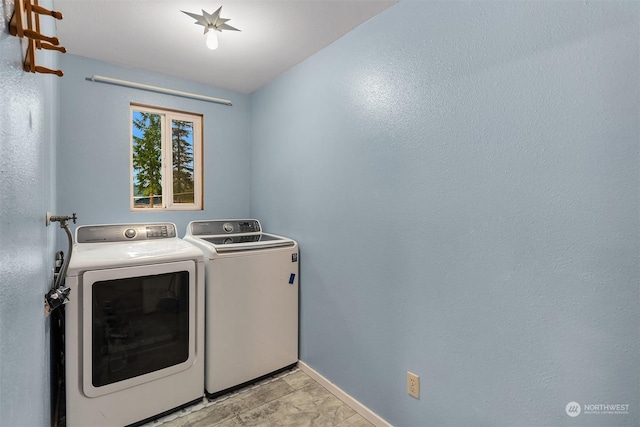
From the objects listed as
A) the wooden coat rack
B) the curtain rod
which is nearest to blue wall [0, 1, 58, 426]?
the wooden coat rack

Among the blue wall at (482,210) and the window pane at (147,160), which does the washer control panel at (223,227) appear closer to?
the window pane at (147,160)

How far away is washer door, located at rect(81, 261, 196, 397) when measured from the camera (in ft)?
5.62

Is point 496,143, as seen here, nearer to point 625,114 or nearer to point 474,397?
point 625,114

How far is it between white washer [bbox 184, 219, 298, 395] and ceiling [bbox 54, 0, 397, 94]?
1388 mm

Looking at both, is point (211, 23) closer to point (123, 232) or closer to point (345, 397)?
point (123, 232)

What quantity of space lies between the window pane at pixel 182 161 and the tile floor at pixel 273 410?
5.71 feet

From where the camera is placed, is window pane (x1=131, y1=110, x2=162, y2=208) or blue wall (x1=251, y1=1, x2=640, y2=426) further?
window pane (x1=131, y1=110, x2=162, y2=208)

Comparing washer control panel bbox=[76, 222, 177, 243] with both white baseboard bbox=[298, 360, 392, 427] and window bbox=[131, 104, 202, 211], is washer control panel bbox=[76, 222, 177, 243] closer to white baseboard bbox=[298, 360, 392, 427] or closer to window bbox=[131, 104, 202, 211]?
window bbox=[131, 104, 202, 211]

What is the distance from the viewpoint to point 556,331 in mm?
1176

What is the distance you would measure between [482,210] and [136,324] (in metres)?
2.00

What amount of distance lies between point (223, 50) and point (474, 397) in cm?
260

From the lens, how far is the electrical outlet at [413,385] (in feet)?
5.41

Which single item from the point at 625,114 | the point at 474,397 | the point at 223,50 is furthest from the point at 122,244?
the point at 625,114

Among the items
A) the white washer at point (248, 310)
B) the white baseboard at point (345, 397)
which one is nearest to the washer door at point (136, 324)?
the white washer at point (248, 310)
